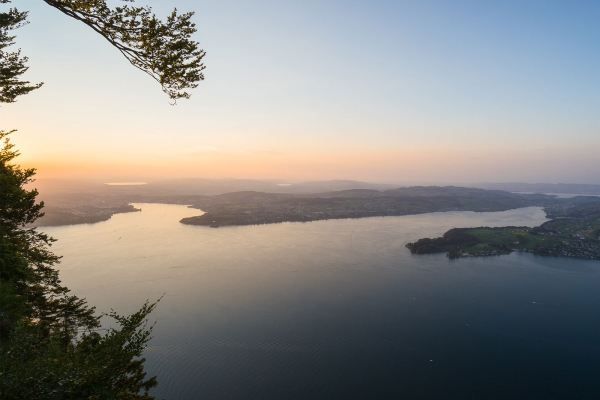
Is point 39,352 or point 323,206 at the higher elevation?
point 39,352

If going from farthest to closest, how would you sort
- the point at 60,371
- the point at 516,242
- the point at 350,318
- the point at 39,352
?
the point at 516,242 → the point at 350,318 → the point at 39,352 → the point at 60,371

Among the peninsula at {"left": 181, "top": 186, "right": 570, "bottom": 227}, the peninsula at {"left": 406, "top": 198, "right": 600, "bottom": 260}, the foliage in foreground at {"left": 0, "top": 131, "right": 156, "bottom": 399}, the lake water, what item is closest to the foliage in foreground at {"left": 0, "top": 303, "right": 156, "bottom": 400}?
the foliage in foreground at {"left": 0, "top": 131, "right": 156, "bottom": 399}

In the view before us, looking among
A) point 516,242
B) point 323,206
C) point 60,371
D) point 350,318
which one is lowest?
point 350,318

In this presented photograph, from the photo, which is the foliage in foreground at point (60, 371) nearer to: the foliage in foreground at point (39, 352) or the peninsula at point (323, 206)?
the foliage in foreground at point (39, 352)

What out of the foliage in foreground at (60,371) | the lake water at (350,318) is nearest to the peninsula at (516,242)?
the lake water at (350,318)

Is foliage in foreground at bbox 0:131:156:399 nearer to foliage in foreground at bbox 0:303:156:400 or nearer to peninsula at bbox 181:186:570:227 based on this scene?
foliage in foreground at bbox 0:303:156:400

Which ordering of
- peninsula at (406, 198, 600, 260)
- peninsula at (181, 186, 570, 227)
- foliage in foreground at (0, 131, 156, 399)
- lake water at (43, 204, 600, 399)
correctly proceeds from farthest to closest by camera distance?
peninsula at (181, 186, 570, 227) → peninsula at (406, 198, 600, 260) → lake water at (43, 204, 600, 399) → foliage in foreground at (0, 131, 156, 399)

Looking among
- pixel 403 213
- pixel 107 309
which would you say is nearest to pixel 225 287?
pixel 107 309

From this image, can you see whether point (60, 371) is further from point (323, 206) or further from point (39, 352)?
point (323, 206)

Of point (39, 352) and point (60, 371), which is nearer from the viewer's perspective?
point (60, 371)

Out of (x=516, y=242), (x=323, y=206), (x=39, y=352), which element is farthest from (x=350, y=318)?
(x=323, y=206)
